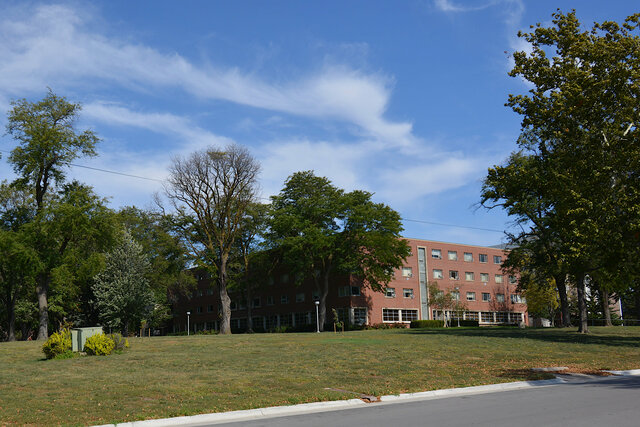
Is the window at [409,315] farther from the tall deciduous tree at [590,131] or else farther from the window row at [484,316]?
the tall deciduous tree at [590,131]

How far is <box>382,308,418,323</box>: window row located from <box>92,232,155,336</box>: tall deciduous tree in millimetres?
29974

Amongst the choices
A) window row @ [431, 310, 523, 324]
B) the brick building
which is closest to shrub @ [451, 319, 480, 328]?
window row @ [431, 310, 523, 324]

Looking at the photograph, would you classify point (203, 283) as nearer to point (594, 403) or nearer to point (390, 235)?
point (390, 235)

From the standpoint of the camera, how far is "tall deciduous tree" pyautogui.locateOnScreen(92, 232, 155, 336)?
61375 millimetres

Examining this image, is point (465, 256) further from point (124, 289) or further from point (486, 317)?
point (124, 289)

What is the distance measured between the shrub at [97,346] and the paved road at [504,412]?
633 inches

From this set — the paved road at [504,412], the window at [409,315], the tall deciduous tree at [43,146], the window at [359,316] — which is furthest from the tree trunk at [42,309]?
the window at [409,315]

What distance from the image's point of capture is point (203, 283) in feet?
320

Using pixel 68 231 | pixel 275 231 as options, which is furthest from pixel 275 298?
pixel 68 231

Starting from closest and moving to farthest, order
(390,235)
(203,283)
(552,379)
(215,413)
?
(215,413) → (552,379) → (390,235) → (203,283)

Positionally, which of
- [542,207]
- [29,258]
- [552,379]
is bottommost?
[552,379]

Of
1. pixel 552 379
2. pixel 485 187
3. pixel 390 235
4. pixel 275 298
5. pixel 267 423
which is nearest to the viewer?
Result: pixel 267 423

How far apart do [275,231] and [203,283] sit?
33.8 meters

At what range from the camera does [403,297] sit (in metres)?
77.9
